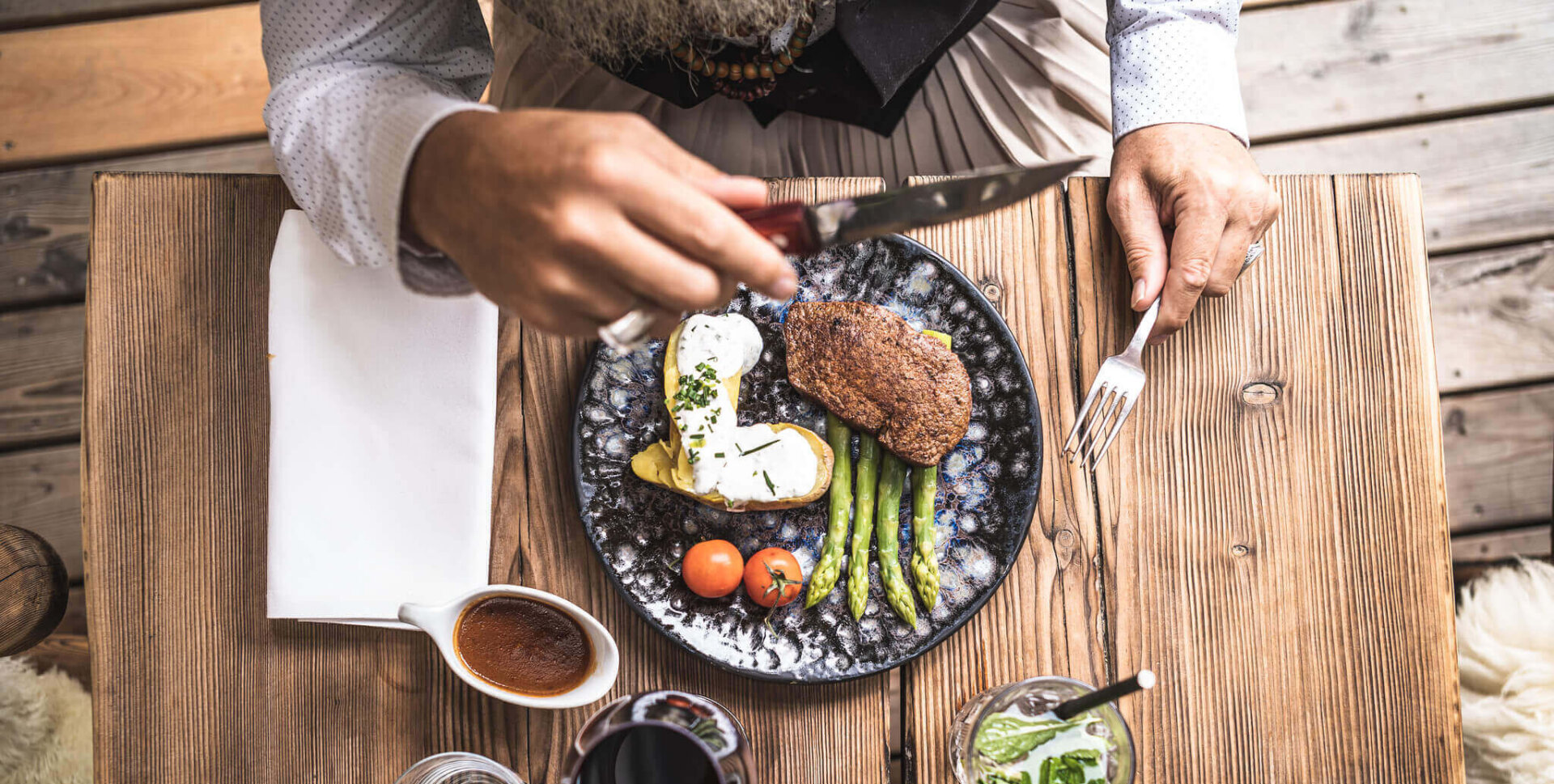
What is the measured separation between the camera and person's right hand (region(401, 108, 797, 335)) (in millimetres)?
757

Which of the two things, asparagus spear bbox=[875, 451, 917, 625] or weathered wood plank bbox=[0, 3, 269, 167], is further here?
weathered wood plank bbox=[0, 3, 269, 167]

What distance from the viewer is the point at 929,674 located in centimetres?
124

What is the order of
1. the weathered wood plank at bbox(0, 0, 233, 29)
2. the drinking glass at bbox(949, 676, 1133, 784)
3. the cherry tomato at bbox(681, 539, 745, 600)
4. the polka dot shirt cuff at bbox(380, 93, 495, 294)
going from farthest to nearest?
the weathered wood plank at bbox(0, 0, 233, 29), the cherry tomato at bbox(681, 539, 745, 600), the drinking glass at bbox(949, 676, 1133, 784), the polka dot shirt cuff at bbox(380, 93, 495, 294)

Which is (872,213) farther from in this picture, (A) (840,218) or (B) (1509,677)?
(B) (1509,677)

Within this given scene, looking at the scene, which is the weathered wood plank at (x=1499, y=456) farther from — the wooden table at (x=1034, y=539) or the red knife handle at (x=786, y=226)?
the red knife handle at (x=786, y=226)

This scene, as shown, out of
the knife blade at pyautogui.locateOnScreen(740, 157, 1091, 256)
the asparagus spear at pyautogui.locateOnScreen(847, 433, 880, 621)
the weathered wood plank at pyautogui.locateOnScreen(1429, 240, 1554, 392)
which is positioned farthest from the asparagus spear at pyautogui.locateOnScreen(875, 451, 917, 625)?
the weathered wood plank at pyautogui.locateOnScreen(1429, 240, 1554, 392)

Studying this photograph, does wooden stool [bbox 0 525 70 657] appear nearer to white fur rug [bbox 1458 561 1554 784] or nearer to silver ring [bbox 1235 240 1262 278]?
silver ring [bbox 1235 240 1262 278]

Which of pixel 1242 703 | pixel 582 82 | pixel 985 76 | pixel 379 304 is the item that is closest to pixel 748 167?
pixel 582 82

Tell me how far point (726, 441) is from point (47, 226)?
7.25 feet

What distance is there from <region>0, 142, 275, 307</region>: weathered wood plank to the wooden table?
114cm

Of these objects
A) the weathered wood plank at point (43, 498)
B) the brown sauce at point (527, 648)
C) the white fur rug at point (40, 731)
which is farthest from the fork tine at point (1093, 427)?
the weathered wood plank at point (43, 498)

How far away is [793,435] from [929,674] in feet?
1.44

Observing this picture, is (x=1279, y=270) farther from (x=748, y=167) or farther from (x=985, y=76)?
(x=748, y=167)

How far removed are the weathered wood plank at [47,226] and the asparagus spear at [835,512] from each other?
6.05 feet
